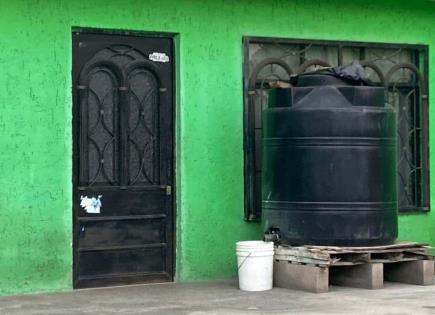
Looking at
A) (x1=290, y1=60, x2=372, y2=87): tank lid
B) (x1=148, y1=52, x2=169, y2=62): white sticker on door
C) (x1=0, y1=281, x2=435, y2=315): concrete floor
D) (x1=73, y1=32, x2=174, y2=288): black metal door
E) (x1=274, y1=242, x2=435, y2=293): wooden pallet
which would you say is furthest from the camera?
(x1=148, y1=52, x2=169, y2=62): white sticker on door

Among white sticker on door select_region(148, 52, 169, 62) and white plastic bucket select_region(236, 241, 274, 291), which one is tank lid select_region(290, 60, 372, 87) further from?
white plastic bucket select_region(236, 241, 274, 291)

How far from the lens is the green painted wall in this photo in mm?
10273

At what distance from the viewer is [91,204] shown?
35.2ft

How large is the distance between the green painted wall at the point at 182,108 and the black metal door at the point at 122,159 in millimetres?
157

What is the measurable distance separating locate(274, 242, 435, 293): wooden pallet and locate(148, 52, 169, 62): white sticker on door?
252 cm

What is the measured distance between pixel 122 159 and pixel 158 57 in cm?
127

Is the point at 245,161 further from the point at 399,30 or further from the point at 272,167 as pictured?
the point at 399,30

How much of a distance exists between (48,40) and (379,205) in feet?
13.2

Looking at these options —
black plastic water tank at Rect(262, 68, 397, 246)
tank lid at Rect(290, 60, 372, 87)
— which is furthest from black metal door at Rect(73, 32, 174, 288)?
tank lid at Rect(290, 60, 372, 87)

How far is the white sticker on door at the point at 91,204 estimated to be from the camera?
35.0 ft

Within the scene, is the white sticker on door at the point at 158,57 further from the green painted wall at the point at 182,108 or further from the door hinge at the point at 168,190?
the door hinge at the point at 168,190

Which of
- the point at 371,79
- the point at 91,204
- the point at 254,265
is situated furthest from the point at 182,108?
the point at 371,79

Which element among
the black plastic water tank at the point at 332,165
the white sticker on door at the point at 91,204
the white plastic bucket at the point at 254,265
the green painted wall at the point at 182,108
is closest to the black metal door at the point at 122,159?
the white sticker on door at the point at 91,204

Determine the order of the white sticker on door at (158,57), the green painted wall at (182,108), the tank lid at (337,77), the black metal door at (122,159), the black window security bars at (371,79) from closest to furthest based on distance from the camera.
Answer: the green painted wall at (182,108) < the black metal door at (122,159) < the tank lid at (337,77) < the white sticker on door at (158,57) < the black window security bars at (371,79)
